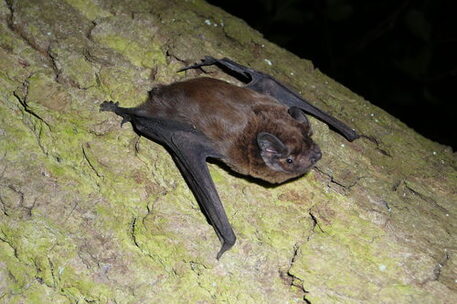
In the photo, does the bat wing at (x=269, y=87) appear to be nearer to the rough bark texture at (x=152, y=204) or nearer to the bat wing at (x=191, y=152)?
the rough bark texture at (x=152, y=204)

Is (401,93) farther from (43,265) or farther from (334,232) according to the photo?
(43,265)

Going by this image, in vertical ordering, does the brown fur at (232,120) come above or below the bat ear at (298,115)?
below

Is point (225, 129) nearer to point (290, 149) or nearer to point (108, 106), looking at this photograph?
point (290, 149)

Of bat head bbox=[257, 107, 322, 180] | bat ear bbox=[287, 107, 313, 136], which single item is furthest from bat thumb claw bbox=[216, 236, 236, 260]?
bat ear bbox=[287, 107, 313, 136]

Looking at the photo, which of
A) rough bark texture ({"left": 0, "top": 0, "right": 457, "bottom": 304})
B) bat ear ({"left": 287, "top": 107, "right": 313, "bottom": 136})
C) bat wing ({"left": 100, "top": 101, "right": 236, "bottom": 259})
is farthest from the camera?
bat ear ({"left": 287, "top": 107, "right": 313, "bottom": 136})

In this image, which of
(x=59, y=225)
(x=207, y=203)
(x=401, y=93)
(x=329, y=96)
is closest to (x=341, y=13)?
(x=401, y=93)

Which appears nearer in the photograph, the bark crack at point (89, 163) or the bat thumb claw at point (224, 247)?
the bat thumb claw at point (224, 247)

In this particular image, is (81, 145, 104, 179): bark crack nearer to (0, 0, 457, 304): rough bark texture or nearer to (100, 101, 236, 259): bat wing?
(0, 0, 457, 304): rough bark texture

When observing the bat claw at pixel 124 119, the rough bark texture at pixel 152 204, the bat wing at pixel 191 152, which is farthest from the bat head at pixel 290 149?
the bat claw at pixel 124 119
